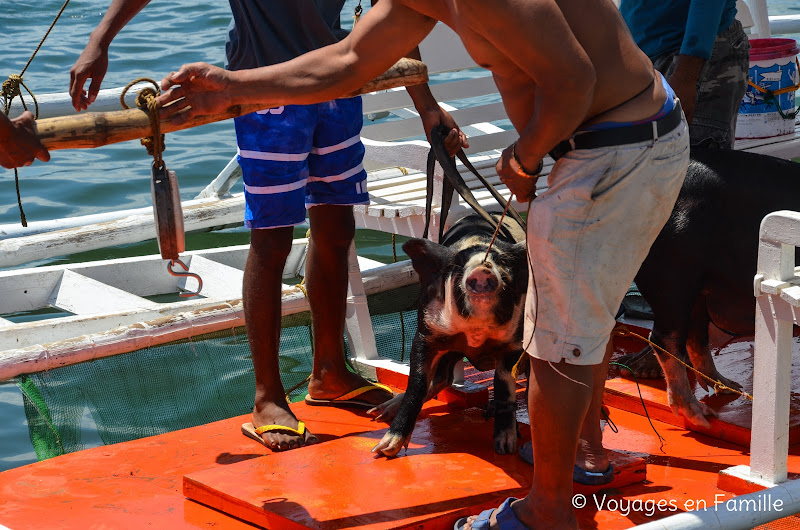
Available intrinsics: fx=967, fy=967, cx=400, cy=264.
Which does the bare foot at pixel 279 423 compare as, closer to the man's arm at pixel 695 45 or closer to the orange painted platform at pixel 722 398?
the orange painted platform at pixel 722 398

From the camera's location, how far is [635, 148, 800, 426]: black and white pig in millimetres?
3566

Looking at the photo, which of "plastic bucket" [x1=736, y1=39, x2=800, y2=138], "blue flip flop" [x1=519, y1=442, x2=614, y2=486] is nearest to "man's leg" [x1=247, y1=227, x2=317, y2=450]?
"blue flip flop" [x1=519, y1=442, x2=614, y2=486]

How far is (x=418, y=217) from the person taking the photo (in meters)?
5.10

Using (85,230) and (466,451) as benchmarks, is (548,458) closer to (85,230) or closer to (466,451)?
(466,451)

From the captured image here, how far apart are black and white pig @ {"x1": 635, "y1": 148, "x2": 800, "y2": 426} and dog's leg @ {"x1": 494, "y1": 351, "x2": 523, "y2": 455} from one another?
2.06ft

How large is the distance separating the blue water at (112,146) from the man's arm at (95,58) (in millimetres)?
2332

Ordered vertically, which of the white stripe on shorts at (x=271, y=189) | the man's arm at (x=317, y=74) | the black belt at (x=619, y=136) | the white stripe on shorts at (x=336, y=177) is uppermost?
the man's arm at (x=317, y=74)

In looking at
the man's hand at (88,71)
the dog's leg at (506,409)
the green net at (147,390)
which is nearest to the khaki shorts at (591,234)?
the dog's leg at (506,409)

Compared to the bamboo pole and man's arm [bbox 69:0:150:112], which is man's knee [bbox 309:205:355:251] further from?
A: the bamboo pole

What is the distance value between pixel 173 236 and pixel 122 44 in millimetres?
11849

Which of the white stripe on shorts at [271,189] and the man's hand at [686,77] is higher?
the man's hand at [686,77]

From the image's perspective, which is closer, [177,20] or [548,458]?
[548,458]

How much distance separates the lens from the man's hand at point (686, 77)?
3873 millimetres

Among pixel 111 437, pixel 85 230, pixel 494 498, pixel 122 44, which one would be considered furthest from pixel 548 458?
pixel 122 44
